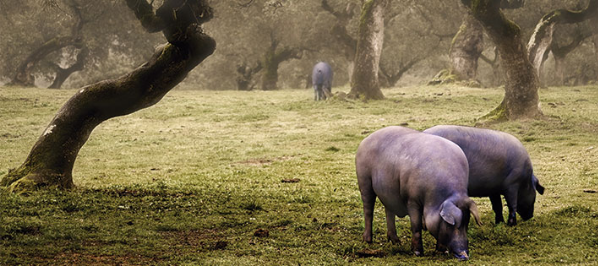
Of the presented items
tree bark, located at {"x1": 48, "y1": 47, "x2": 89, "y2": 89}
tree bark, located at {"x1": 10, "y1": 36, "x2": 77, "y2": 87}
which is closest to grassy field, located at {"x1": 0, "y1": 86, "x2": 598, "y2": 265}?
tree bark, located at {"x1": 10, "y1": 36, "x2": 77, "y2": 87}

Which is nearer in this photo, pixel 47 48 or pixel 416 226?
pixel 416 226

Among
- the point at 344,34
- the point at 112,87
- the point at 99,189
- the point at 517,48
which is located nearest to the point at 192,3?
the point at 112,87

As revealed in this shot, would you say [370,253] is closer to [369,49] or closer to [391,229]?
[391,229]

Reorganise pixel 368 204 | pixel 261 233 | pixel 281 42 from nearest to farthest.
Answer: pixel 368 204
pixel 261 233
pixel 281 42

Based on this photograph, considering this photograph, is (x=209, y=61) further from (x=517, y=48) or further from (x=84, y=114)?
(x=84, y=114)

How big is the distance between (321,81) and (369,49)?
11.6ft

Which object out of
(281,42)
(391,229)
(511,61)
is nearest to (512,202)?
(391,229)

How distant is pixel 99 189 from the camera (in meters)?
11.9

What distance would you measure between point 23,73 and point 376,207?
35.6 metres

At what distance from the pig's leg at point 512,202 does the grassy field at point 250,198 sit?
0.36 m

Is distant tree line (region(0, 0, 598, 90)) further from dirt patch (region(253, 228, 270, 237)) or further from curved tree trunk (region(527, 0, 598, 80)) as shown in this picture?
dirt patch (region(253, 228, 270, 237))

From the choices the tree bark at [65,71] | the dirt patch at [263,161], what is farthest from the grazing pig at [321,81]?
the tree bark at [65,71]

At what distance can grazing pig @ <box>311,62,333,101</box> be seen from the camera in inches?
1334

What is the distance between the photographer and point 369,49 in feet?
104
